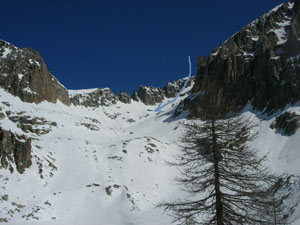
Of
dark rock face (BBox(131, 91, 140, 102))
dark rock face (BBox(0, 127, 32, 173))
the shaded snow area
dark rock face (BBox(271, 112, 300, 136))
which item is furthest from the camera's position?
dark rock face (BBox(131, 91, 140, 102))

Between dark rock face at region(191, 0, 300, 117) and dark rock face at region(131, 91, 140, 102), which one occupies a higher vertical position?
dark rock face at region(131, 91, 140, 102)

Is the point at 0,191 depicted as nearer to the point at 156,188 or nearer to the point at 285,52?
the point at 156,188

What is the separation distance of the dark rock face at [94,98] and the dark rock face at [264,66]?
64906mm

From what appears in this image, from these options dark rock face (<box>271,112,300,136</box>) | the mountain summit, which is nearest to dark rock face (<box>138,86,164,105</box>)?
the mountain summit

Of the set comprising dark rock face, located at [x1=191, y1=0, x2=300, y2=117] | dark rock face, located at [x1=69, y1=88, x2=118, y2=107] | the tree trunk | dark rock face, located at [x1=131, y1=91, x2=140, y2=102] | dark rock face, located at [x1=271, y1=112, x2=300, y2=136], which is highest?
dark rock face, located at [x1=131, y1=91, x2=140, y2=102]

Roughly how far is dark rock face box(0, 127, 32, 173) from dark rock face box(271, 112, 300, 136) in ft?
151

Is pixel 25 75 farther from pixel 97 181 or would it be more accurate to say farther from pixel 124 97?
pixel 124 97

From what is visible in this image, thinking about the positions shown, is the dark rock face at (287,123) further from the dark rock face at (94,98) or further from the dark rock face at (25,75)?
the dark rock face at (94,98)

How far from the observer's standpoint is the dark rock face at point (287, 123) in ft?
146

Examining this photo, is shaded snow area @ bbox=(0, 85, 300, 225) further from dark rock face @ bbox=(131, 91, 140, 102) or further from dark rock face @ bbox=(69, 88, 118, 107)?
dark rock face @ bbox=(131, 91, 140, 102)

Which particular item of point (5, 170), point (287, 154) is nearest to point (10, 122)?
point (5, 170)

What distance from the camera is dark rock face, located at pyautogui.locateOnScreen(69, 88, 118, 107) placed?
127 meters

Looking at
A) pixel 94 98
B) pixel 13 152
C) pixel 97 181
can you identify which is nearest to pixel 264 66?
pixel 97 181

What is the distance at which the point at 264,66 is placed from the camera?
227 ft
